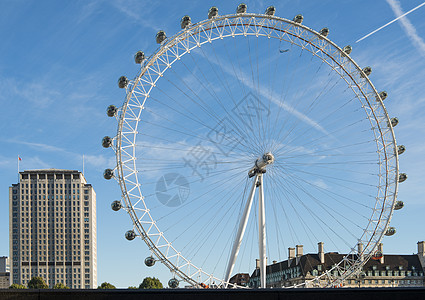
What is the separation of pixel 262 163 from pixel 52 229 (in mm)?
148783

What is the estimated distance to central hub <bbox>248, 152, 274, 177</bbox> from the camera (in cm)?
4550

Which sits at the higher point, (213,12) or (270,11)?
(270,11)

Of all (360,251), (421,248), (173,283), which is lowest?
(173,283)

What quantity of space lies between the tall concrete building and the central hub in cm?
14431

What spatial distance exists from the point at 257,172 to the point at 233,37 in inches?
397

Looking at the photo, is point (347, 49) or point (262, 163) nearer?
point (262, 163)

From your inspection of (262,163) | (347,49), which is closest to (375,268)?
(347,49)

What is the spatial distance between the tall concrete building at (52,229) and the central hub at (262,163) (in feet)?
473

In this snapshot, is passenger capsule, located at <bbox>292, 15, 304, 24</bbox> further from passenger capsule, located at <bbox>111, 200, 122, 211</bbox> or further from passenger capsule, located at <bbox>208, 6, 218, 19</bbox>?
passenger capsule, located at <bbox>111, 200, 122, 211</bbox>

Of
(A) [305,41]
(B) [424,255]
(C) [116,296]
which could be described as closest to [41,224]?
(B) [424,255]

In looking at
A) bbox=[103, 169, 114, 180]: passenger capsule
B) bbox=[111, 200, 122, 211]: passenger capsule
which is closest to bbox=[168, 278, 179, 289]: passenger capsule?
bbox=[111, 200, 122, 211]: passenger capsule

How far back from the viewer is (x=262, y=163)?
45812 millimetres

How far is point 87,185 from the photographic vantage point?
630 feet

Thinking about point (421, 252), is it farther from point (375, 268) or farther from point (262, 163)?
point (262, 163)
